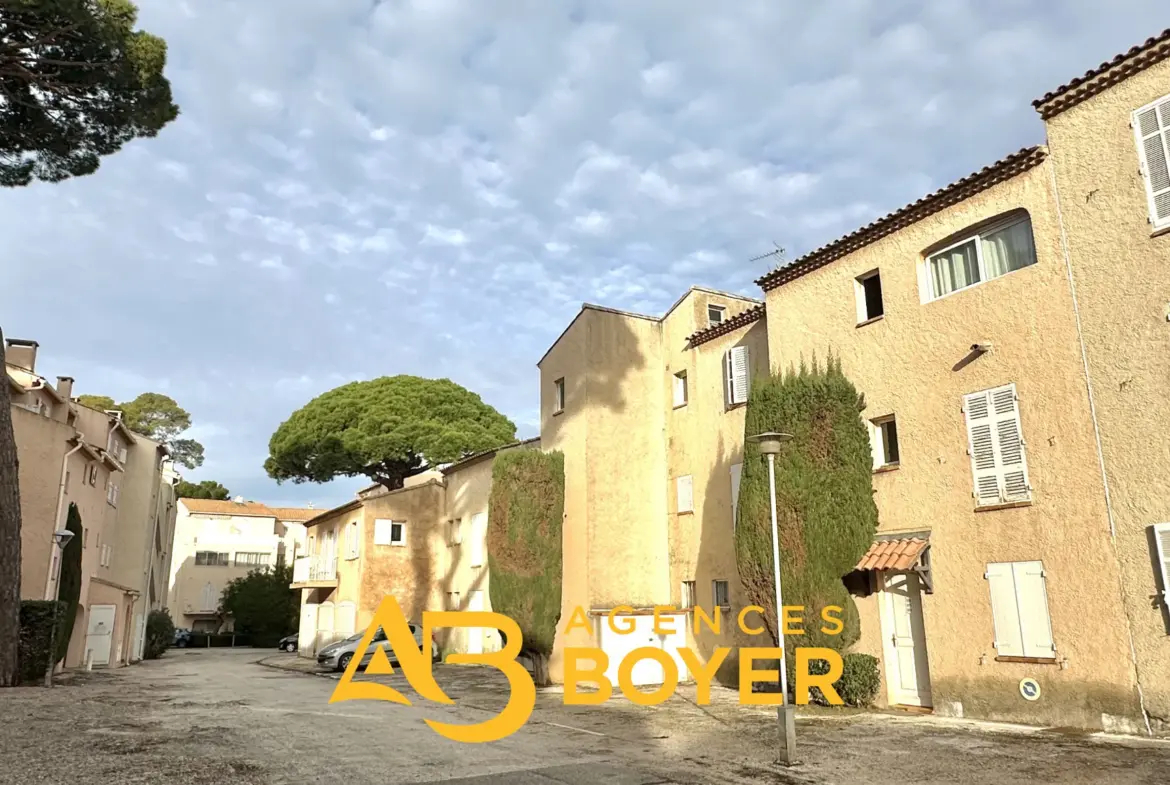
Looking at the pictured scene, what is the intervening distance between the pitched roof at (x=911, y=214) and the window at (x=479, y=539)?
14.4 metres

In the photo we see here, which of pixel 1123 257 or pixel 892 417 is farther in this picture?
pixel 892 417

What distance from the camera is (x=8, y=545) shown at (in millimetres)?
17156

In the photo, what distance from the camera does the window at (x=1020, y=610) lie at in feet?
39.6

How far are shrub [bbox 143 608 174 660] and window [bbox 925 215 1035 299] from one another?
37124 millimetres

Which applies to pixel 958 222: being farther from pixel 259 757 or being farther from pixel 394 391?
pixel 394 391

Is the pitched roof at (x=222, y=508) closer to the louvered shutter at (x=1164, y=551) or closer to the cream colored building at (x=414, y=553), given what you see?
the cream colored building at (x=414, y=553)

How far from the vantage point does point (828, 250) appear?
16516 mm

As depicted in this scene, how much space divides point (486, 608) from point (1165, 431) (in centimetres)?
2053

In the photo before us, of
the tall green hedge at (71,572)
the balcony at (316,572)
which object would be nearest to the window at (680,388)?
the tall green hedge at (71,572)

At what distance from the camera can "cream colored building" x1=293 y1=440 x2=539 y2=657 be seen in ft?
95.9

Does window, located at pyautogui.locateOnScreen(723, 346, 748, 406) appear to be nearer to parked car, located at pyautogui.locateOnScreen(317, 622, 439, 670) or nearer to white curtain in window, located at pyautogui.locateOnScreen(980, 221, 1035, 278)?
white curtain in window, located at pyautogui.locateOnScreen(980, 221, 1035, 278)

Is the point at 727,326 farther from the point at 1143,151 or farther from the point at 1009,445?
the point at 1143,151

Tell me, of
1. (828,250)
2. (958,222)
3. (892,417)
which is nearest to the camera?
(958,222)

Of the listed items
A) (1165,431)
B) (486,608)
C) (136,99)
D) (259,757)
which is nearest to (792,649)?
(1165,431)
